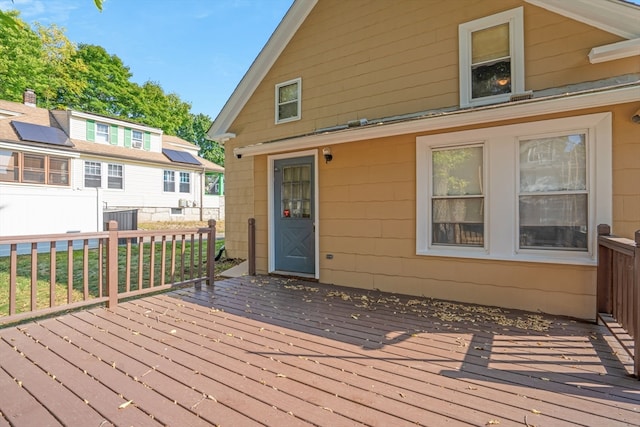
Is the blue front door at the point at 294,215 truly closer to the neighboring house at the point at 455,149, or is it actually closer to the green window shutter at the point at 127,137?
the neighboring house at the point at 455,149

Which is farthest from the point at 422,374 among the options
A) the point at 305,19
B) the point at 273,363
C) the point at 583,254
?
the point at 305,19

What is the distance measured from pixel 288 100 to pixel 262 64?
1088 millimetres

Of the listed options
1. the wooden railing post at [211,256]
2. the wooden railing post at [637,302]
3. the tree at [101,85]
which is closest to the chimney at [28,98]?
the tree at [101,85]

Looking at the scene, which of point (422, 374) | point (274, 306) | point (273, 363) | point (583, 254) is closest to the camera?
point (422, 374)

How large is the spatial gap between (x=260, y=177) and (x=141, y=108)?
84.2 feet

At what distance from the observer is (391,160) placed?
5258 millimetres

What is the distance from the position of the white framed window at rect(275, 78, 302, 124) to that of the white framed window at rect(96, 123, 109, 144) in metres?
14.6

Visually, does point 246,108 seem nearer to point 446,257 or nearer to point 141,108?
point 446,257

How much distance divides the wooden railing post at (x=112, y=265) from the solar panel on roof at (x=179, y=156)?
54.4 feet

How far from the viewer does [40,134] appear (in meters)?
14.8

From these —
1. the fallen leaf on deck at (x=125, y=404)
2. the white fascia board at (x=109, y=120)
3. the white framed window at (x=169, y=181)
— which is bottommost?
the fallen leaf on deck at (x=125, y=404)

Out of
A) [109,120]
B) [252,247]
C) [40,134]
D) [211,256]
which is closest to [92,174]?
[40,134]

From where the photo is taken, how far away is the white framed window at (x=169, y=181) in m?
19.2

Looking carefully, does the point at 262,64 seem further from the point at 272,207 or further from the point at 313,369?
the point at 313,369
